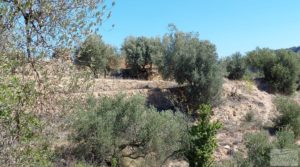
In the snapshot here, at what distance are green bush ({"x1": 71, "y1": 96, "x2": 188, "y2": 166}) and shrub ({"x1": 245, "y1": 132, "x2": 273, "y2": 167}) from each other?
1812mm

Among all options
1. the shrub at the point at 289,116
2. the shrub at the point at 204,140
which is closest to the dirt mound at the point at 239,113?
the shrub at the point at 289,116

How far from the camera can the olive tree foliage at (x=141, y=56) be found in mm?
29031

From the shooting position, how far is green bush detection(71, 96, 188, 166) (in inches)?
471

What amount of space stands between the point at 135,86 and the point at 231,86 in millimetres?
4910

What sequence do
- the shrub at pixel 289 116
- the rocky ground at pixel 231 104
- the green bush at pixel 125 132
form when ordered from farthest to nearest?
the shrub at pixel 289 116 < the rocky ground at pixel 231 104 < the green bush at pixel 125 132

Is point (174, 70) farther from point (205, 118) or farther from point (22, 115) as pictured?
point (22, 115)

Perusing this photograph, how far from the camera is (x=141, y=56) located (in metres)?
29.1

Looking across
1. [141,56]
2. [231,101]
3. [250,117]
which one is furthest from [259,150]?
[141,56]

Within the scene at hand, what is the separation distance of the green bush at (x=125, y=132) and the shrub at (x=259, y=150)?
71.3 inches

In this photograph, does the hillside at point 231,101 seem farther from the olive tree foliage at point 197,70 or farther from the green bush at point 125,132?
the green bush at point 125,132

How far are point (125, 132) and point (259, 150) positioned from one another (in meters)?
4.32

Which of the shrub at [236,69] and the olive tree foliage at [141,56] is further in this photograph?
the olive tree foliage at [141,56]

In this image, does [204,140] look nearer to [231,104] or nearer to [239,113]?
[239,113]

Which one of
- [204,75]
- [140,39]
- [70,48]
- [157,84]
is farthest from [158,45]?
[70,48]
